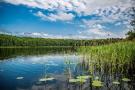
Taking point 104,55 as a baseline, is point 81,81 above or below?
below

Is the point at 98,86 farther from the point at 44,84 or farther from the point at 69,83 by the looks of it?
the point at 44,84

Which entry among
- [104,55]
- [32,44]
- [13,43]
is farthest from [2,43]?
[104,55]

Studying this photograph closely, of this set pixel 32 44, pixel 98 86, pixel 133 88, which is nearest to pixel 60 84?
pixel 98 86

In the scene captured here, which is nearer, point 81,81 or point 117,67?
point 81,81

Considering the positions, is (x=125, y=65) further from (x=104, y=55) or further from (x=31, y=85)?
(x=31, y=85)

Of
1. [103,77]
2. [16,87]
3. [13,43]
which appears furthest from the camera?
[13,43]

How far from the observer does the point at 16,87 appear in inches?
125

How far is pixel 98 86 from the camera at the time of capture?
119 inches

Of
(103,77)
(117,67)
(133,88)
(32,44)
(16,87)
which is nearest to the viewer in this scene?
(133,88)

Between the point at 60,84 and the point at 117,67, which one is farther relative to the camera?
the point at 117,67

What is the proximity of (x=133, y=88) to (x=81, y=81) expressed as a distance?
0.88m

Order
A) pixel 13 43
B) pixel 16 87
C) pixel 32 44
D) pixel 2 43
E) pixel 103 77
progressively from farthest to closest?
pixel 32 44
pixel 13 43
pixel 2 43
pixel 103 77
pixel 16 87

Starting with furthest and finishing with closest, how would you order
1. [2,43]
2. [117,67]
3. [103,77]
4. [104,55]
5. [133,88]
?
1. [2,43]
2. [104,55]
3. [117,67]
4. [103,77]
5. [133,88]

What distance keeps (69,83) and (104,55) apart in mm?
1887
